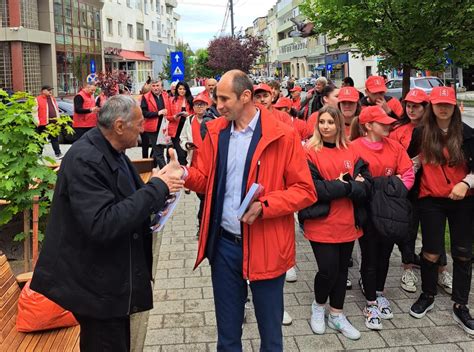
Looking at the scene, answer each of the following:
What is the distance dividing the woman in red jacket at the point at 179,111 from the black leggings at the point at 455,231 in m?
5.48

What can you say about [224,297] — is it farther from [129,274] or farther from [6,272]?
[6,272]

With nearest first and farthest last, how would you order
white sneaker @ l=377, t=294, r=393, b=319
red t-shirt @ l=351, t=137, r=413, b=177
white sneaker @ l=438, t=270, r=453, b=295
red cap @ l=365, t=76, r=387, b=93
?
red t-shirt @ l=351, t=137, r=413, b=177 < white sneaker @ l=377, t=294, r=393, b=319 < white sneaker @ l=438, t=270, r=453, b=295 < red cap @ l=365, t=76, r=387, b=93

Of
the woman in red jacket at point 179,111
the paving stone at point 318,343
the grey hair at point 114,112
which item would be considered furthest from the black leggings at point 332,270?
the woman in red jacket at point 179,111

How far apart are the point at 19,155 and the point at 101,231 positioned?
3.11 metres

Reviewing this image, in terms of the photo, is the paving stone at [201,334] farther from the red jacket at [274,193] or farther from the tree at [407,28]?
the tree at [407,28]

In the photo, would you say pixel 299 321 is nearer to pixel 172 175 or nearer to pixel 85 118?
pixel 172 175

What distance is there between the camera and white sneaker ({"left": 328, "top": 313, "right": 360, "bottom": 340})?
12.7 ft

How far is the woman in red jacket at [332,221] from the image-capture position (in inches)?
149

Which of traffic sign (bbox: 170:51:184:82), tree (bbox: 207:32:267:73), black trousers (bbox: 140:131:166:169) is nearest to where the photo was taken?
black trousers (bbox: 140:131:166:169)

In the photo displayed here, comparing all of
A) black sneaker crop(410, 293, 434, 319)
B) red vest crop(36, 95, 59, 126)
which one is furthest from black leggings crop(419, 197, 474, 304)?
red vest crop(36, 95, 59, 126)

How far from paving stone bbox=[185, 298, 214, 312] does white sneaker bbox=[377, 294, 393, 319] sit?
4.81ft

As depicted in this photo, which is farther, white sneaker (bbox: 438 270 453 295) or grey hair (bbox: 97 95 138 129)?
white sneaker (bbox: 438 270 453 295)

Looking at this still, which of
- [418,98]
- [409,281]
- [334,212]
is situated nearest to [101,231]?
[334,212]

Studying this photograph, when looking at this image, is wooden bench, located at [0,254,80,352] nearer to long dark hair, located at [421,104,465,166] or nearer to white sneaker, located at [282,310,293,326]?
white sneaker, located at [282,310,293,326]
